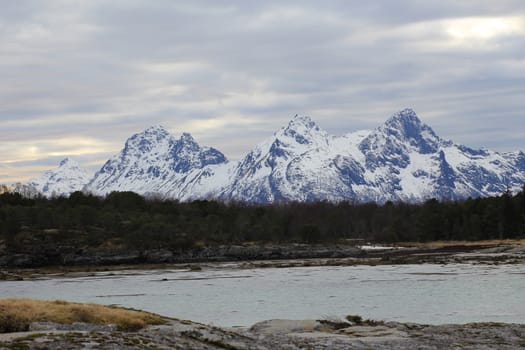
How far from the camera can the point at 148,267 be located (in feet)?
513

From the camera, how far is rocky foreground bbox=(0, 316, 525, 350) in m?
32.4

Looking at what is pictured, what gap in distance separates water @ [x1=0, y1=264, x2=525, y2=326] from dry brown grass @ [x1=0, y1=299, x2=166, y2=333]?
866 inches

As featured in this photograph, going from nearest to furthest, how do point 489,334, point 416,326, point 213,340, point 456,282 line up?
point 213,340
point 489,334
point 416,326
point 456,282

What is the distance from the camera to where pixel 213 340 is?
125 feet

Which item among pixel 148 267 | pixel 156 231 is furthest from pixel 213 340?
pixel 156 231

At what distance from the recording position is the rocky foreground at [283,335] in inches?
1275

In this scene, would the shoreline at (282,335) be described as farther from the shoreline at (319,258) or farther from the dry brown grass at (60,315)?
the shoreline at (319,258)

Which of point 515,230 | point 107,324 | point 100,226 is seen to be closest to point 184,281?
point 107,324

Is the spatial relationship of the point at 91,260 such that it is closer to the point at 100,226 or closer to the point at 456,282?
the point at 100,226

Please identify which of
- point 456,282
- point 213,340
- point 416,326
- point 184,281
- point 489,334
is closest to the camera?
point 213,340

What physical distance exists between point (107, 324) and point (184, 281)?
73.6m

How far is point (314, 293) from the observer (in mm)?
85875

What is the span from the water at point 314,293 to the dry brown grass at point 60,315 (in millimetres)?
21993

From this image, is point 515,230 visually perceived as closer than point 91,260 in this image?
No
